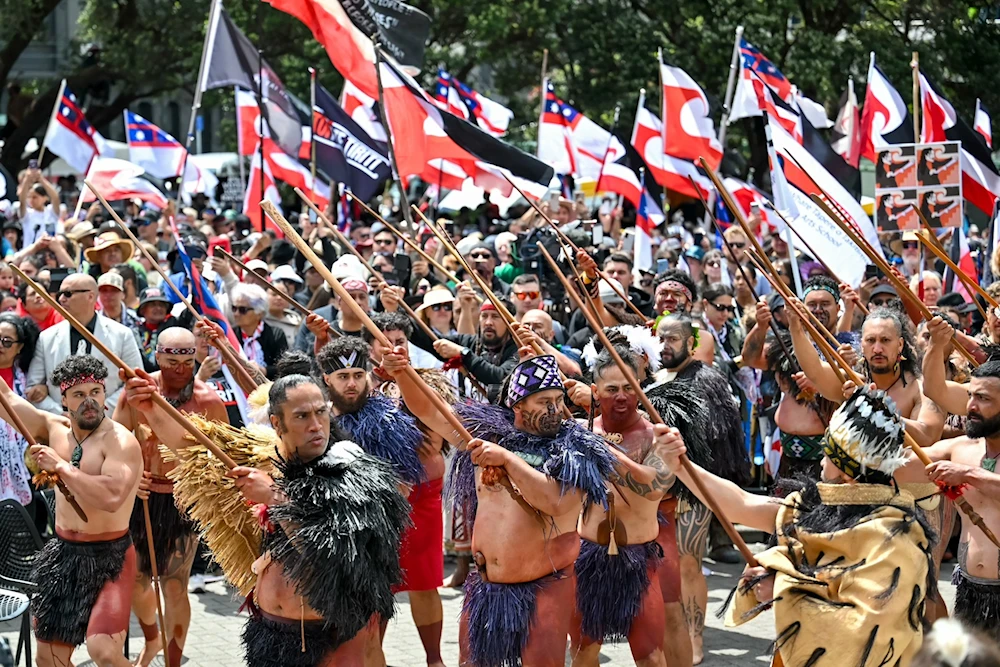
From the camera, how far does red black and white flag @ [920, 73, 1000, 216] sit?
12852mm

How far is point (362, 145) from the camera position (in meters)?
→ 13.6

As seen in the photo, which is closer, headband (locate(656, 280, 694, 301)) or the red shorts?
the red shorts

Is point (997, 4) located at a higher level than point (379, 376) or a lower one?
higher

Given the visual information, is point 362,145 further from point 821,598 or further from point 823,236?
point 821,598

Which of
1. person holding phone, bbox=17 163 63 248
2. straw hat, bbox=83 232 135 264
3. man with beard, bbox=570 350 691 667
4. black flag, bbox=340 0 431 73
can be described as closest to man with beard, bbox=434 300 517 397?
man with beard, bbox=570 350 691 667

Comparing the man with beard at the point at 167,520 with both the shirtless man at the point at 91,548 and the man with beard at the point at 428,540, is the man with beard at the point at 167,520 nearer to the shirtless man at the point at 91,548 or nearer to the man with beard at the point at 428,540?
the shirtless man at the point at 91,548

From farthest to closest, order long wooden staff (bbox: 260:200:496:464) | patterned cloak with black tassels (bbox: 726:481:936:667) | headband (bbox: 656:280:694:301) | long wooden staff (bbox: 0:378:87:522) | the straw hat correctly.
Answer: the straw hat → headband (bbox: 656:280:694:301) → long wooden staff (bbox: 0:378:87:522) → long wooden staff (bbox: 260:200:496:464) → patterned cloak with black tassels (bbox: 726:481:936:667)

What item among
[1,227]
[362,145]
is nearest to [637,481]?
[362,145]

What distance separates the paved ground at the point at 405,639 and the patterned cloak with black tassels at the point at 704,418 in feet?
3.35

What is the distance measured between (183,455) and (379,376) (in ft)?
7.74

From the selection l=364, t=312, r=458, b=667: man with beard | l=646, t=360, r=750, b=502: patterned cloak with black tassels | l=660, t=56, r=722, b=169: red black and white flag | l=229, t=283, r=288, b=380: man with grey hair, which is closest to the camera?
l=646, t=360, r=750, b=502: patterned cloak with black tassels

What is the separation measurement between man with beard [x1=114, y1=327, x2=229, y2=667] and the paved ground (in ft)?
1.50

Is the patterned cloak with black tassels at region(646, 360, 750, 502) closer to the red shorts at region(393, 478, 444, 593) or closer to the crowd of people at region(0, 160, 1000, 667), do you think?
the crowd of people at region(0, 160, 1000, 667)

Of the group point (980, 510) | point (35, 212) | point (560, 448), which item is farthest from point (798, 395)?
point (35, 212)
